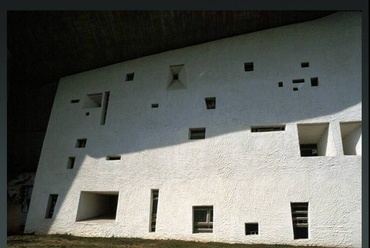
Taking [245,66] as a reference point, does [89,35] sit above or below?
above

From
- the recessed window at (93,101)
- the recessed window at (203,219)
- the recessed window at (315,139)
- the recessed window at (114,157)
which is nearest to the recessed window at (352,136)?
the recessed window at (315,139)

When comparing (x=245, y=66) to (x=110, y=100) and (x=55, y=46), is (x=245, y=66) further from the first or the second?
(x=55, y=46)

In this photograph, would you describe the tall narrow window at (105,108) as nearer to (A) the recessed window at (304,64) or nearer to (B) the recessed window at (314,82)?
(A) the recessed window at (304,64)

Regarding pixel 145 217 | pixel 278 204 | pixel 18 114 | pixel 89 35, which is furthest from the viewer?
pixel 18 114

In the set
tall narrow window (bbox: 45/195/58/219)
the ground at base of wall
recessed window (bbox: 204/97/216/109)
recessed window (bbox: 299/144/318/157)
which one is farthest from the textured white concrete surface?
recessed window (bbox: 299/144/318/157)

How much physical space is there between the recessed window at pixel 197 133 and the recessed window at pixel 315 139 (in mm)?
3299

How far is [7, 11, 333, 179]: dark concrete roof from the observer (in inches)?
479

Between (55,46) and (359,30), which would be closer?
(359,30)

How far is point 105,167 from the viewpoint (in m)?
12.4

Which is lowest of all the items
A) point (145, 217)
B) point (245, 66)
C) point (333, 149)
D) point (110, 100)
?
point (145, 217)

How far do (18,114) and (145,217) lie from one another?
9.31 m

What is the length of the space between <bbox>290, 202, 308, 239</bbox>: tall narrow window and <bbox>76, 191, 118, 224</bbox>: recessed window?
623 centimetres

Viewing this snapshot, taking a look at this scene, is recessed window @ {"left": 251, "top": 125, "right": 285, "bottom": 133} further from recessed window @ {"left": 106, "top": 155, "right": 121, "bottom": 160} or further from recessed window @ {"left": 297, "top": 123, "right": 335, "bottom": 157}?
recessed window @ {"left": 106, "top": 155, "right": 121, "bottom": 160}

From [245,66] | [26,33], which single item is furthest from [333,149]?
[26,33]
